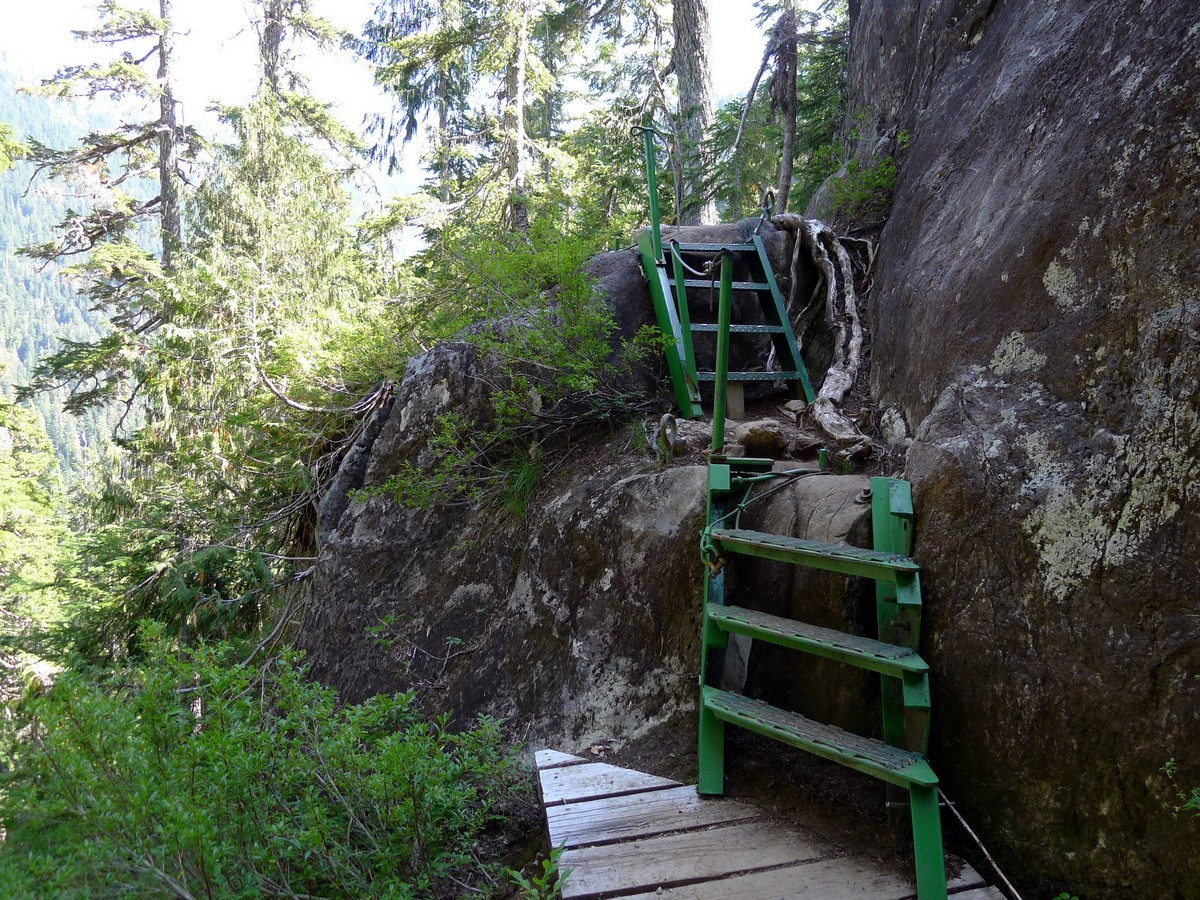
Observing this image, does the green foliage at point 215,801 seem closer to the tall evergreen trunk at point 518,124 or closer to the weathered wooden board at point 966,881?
the weathered wooden board at point 966,881

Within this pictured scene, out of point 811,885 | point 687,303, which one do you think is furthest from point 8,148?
point 811,885

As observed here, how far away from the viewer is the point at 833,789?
8.87 ft

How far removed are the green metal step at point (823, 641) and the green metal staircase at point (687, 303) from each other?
82.7 inches

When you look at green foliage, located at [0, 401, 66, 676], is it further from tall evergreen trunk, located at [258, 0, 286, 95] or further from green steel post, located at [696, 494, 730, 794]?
green steel post, located at [696, 494, 730, 794]

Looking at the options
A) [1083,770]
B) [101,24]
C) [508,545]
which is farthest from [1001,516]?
[101,24]

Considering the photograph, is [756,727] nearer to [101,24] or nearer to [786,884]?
[786,884]

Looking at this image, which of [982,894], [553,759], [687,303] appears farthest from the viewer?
[687,303]

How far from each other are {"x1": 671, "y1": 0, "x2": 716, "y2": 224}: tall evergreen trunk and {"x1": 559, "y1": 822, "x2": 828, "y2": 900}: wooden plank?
869cm

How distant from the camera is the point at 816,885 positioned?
2268 millimetres

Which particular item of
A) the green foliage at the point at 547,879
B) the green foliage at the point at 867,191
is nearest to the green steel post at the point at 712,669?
the green foliage at the point at 547,879

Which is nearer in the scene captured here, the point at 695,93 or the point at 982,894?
the point at 982,894

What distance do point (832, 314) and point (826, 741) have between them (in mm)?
3462

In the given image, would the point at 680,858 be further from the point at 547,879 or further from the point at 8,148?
the point at 8,148

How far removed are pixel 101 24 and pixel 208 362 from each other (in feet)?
31.3
